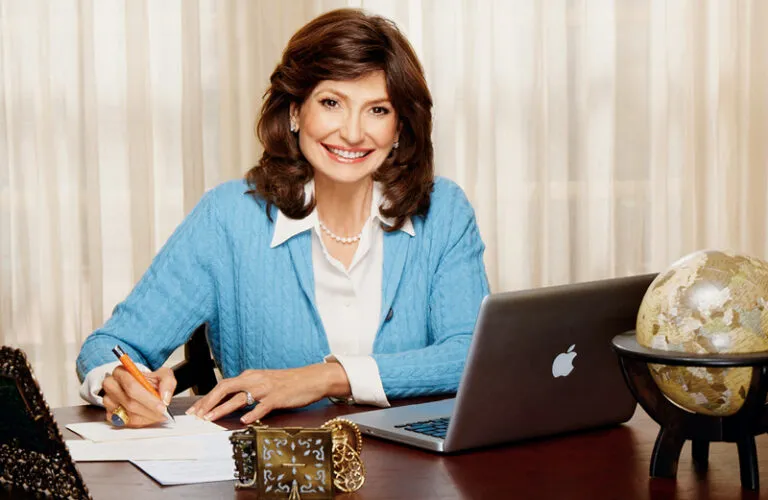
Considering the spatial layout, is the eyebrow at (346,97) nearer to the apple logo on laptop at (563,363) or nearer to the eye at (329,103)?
the eye at (329,103)

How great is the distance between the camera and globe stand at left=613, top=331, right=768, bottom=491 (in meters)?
1.20

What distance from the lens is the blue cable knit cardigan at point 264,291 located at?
2.10 m

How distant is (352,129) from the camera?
2.14 meters

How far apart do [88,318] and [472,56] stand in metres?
1.53

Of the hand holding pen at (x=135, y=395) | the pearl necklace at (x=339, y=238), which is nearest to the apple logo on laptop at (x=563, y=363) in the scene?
the hand holding pen at (x=135, y=395)

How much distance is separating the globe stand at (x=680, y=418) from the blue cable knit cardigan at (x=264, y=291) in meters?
0.78

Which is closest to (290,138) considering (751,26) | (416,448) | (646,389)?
(416,448)

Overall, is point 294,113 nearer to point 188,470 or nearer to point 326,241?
point 326,241

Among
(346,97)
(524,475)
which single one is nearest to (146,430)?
(524,475)

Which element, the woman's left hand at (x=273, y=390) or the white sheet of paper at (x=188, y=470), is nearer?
the white sheet of paper at (x=188, y=470)

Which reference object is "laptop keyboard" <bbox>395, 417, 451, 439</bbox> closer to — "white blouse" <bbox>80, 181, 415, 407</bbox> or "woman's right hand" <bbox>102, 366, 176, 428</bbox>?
"woman's right hand" <bbox>102, 366, 176, 428</bbox>

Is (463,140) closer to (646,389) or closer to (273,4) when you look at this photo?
(273,4)

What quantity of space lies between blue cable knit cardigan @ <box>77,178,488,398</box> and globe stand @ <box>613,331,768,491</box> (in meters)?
0.78

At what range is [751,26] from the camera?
352cm
